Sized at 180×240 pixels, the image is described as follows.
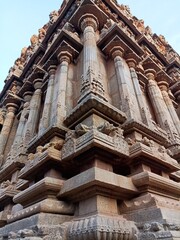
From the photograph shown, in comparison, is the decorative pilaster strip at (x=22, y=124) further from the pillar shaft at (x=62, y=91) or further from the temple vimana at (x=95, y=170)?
the pillar shaft at (x=62, y=91)

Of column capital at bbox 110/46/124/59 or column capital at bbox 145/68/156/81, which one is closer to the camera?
column capital at bbox 110/46/124/59

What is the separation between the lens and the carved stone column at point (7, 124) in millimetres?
8933

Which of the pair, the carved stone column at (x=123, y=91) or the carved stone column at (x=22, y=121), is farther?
the carved stone column at (x=22, y=121)

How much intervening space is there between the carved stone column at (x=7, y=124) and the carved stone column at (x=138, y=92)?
613 centimetres

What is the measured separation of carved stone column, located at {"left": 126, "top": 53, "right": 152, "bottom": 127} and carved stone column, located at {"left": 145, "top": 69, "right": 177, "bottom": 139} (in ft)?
5.20

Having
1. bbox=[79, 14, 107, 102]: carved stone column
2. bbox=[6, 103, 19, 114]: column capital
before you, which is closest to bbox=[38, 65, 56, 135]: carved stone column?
bbox=[79, 14, 107, 102]: carved stone column

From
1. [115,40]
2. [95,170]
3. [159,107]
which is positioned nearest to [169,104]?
[159,107]

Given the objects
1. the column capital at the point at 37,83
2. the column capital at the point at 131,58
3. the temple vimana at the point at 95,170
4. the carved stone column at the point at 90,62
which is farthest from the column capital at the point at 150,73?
the column capital at the point at 37,83

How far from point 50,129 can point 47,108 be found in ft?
6.57

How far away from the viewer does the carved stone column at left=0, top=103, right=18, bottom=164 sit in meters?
8.93

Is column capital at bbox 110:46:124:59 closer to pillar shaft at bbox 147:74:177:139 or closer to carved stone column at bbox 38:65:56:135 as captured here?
carved stone column at bbox 38:65:56:135

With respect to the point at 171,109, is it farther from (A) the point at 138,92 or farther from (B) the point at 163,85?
(A) the point at 138,92

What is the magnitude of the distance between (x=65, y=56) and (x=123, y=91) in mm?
2805

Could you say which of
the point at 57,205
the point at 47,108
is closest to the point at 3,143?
the point at 47,108
